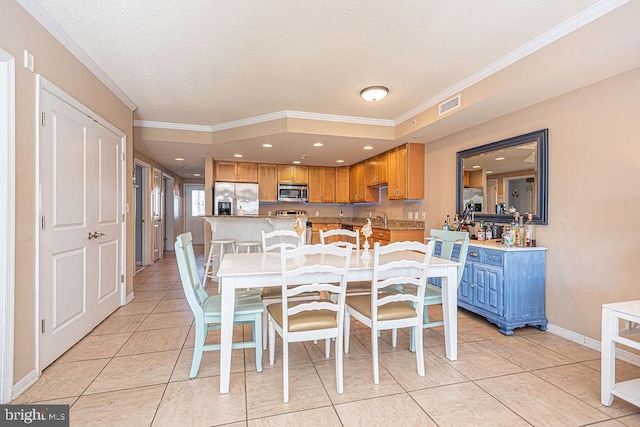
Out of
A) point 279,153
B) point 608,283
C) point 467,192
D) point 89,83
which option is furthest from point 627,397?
point 279,153

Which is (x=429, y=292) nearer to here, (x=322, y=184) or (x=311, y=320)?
(x=311, y=320)

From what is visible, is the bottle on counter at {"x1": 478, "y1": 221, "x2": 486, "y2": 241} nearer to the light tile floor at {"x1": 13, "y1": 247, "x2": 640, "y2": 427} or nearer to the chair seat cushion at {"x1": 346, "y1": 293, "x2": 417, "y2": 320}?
the light tile floor at {"x1": 13, "y1": 247, "x2": 640, "y2": 427}

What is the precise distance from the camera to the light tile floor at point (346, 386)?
1.72 m

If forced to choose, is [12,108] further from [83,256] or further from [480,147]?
[480,147]

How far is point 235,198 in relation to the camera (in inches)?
250

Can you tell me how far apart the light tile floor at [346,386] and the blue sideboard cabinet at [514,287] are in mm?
163

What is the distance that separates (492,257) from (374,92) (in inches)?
81.8

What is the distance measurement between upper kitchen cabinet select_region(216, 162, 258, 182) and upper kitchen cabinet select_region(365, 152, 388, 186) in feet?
7.93

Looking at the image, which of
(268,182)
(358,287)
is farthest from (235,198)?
(358,287)

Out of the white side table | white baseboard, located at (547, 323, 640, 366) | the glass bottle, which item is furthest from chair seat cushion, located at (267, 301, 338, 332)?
the glass bottle

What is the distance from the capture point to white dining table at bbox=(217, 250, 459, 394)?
1.95m

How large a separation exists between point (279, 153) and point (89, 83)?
10.2ft

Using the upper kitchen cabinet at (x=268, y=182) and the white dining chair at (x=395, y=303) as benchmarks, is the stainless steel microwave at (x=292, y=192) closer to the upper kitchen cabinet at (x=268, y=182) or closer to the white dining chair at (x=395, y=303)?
the upper kitchen cabinet at (x=268, y=182)

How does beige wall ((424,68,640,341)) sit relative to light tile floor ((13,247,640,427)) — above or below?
above
